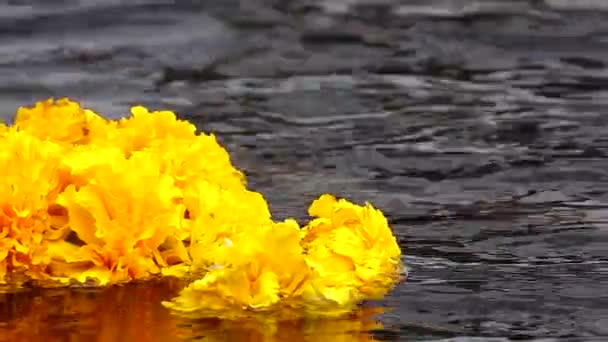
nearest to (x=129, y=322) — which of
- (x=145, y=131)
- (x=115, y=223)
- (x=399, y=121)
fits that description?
(x=115, y=223)

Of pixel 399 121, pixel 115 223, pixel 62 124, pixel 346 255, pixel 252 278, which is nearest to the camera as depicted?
pixel 252 278

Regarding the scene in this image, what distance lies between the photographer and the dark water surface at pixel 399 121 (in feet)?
15.5

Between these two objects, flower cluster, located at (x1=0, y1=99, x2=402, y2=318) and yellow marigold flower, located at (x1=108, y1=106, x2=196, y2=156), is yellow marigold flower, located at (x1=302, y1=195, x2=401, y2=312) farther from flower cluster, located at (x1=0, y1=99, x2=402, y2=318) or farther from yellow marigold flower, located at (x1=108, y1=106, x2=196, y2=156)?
yellow marigold flower, located at (x1=108, y1=106, x2=196, y2=156)

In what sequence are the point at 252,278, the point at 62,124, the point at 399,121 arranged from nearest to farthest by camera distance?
1. the point at 252,278
2. the point at 62,124
3. the point at 399,121

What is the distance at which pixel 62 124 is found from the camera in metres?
5.27

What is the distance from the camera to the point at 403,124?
326 inches

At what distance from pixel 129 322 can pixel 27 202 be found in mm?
494

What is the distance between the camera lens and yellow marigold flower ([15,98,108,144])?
5242 millimetres

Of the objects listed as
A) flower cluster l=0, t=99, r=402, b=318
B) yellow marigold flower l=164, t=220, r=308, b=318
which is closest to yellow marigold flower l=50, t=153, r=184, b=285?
flower cluster l=0, t=99, r=402, b=318

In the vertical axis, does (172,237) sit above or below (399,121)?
above

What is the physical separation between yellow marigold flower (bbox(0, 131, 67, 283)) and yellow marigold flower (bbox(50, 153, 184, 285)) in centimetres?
6

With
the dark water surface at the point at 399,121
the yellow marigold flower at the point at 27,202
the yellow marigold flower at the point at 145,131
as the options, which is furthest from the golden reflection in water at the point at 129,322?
the yellow marigold flower at the point at 145,131

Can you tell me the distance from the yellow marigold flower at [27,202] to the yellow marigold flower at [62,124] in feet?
1.21

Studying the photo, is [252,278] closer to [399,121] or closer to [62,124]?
[62,124]
